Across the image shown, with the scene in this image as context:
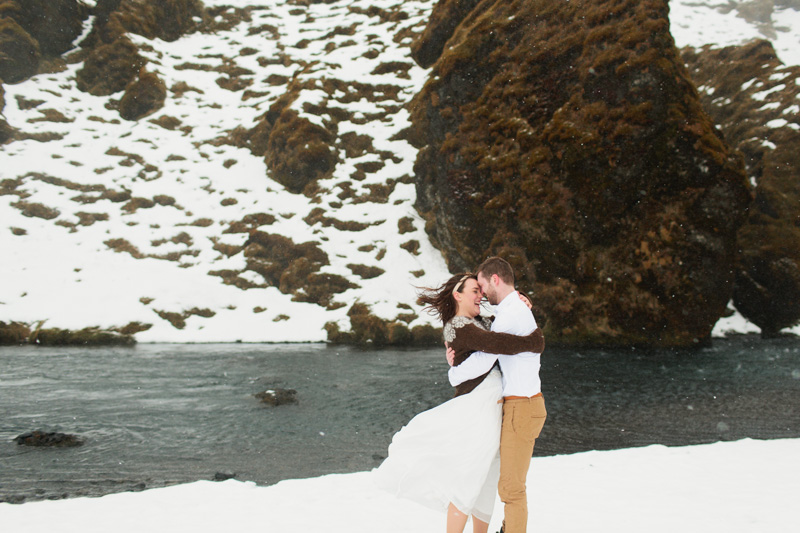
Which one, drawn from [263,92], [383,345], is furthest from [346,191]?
[263,92]

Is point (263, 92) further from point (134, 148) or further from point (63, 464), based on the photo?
point (63, 464)

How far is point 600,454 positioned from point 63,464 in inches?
433

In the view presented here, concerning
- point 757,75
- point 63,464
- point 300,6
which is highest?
point 300,6

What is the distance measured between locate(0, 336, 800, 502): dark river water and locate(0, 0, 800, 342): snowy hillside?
874 centimetres

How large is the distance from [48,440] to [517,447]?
11874 mm

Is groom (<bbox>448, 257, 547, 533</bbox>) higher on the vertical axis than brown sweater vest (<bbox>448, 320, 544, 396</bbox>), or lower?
lower

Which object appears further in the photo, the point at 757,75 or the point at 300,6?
the point at 300,6

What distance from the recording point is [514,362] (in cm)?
452

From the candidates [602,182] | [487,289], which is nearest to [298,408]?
[487,289]

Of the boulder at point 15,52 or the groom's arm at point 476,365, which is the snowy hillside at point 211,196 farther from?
the groom's arm at point 476,365

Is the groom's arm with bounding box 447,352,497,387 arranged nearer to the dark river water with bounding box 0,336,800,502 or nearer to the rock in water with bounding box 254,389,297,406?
the dark river water with bounding box 0,336,800,502

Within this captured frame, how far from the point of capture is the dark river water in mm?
9594

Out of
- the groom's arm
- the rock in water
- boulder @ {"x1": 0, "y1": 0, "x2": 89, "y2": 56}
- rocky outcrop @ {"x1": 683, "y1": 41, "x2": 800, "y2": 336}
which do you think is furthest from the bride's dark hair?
boulder @ {"x1": 0, "y1": 0, "x2": 89, "y2": 56}

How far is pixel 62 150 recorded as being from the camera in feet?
150
